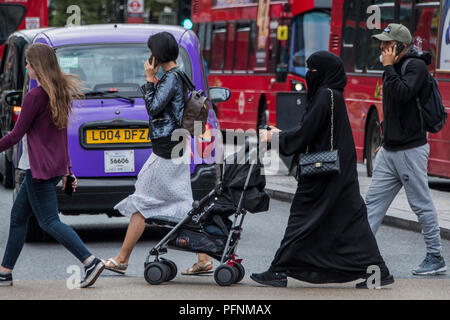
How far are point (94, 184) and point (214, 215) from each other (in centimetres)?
207

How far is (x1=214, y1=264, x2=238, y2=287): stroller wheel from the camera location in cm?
783

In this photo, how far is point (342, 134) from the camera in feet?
25.4

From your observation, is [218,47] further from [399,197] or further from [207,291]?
[207,291]

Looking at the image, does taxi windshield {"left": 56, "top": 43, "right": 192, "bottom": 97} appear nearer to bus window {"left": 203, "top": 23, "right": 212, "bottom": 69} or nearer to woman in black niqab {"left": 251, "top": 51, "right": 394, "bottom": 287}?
woman in black niqab {"left": 251, "top": 51, "right": 394, "bottom": 287}

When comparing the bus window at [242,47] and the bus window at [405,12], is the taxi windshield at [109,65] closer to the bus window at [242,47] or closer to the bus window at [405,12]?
the bus window at [405,12]

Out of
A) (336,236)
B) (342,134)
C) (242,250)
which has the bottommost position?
(242,250)

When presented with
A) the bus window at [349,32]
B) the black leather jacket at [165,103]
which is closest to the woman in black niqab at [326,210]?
the black leather jacket at [165,103]

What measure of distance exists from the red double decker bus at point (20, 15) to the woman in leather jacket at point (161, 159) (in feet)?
65.8

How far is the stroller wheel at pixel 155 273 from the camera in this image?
26.0 feet

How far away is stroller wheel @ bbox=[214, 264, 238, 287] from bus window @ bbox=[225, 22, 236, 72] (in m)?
20.6

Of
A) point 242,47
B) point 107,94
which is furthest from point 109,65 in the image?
point 242,47

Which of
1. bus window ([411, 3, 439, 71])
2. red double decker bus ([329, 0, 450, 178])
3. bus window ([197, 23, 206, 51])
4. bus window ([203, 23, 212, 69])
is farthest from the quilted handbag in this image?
bus window ([197, 23, 206, 51])

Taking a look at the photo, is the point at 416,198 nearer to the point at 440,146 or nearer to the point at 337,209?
the point at 337,209
